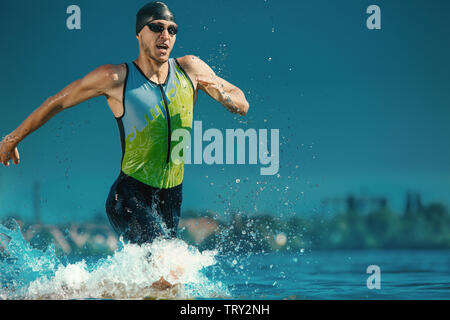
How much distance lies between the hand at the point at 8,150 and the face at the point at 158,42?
135 cm

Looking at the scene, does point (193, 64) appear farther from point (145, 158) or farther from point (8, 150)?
point (8, 150)

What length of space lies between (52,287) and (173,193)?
139 cm

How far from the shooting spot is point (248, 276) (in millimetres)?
7535

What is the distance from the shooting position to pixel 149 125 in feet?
16.4

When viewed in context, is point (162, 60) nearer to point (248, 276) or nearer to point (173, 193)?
point (173, 193)

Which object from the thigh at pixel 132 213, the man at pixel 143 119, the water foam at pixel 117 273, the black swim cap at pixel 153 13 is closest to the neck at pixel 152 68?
the man at pixel 143 119

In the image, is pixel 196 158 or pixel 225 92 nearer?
pixel 225 92

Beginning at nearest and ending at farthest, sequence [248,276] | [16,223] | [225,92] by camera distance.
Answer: [225,92] → [16,223] → [248,276]

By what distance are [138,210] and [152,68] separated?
46.7 inches

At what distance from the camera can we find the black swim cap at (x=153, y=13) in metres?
5.03
